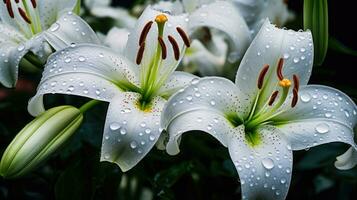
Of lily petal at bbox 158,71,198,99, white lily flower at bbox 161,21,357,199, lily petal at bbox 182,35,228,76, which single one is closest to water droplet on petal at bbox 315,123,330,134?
white lily flower at bbox 161,21,357,199

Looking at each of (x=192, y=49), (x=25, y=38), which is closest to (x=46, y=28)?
(x=25, y=38)

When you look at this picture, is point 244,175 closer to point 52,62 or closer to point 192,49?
point 52,62

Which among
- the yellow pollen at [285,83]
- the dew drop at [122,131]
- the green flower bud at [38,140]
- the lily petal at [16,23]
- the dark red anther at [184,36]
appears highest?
the dark red anther at [184,36]

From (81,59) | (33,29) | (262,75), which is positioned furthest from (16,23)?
(262,75)

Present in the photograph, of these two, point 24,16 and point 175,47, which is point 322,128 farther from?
point 24,16

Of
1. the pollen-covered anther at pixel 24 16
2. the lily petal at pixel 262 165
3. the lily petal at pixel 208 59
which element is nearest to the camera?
the lily petal at pixel 262 165

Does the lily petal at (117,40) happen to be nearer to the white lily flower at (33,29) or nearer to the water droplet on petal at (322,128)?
the white lily flower at (33,29)

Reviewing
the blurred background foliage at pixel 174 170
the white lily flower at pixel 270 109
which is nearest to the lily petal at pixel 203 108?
the white lily flower at pixel 270 109
